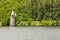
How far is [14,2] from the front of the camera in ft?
89.7

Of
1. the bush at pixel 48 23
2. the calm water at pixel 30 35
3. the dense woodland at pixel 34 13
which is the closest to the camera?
the calm water at pixel 30 35

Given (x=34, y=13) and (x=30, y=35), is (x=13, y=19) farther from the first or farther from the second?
(x=30, y=35)

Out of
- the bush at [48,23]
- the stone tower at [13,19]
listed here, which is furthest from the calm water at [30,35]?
the stone tower at [13,19]

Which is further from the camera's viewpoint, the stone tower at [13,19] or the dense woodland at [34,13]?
the dense woodland at [34,13]

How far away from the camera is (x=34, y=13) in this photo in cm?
2639

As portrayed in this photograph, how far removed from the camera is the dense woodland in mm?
25797

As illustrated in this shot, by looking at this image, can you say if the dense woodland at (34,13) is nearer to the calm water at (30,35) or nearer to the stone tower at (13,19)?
the stone tower at (13,19)

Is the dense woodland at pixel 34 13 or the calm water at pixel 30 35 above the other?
the dense woodland at pixel 34 13

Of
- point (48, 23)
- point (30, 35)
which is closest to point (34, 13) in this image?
point (48, 23)

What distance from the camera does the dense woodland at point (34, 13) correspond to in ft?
84.6

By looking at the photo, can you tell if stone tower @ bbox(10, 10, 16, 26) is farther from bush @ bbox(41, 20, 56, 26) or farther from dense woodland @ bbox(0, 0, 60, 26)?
bush @ bbox(41, 20, 56, 26)

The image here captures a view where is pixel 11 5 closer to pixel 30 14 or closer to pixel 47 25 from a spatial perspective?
pixel 30 14

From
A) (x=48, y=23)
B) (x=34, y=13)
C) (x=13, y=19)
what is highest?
(x=34, y=13)

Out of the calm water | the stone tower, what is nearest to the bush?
the stone tower
